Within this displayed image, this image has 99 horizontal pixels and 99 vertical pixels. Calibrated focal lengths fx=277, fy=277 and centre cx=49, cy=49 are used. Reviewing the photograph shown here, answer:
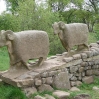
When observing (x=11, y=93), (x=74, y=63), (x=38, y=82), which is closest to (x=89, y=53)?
(x=74, y=63)

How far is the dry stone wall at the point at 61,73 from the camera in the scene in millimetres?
7754

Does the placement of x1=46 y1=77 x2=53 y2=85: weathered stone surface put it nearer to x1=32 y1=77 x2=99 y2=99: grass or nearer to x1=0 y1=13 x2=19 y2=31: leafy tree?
x1=32 y1=77 x2=99 y2=99: grass

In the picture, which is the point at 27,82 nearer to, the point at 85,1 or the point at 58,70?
the point at 58,70

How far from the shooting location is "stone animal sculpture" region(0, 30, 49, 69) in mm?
7678

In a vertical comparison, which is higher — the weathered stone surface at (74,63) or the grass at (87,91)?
the weathered stone surface at (74,63)

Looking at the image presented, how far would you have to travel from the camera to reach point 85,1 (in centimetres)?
3722

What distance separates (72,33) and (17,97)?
3202 millimetres

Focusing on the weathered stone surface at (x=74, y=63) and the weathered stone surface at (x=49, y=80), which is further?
Answer: the weathered stone surface at (x=74, y=63)

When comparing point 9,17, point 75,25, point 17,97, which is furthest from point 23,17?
point 17,97

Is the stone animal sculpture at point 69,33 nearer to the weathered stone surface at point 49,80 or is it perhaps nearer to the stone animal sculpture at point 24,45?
the stone animal sculpture at point 24,45

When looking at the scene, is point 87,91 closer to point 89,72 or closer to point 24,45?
point 89,72

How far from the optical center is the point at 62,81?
8.40m

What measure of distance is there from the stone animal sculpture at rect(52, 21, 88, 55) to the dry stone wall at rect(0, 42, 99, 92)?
1.38 feet

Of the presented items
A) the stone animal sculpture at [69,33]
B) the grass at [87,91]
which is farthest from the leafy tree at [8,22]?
the grass at [87,91]
